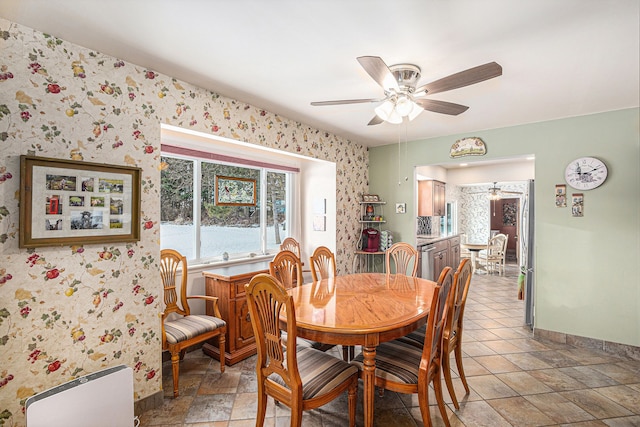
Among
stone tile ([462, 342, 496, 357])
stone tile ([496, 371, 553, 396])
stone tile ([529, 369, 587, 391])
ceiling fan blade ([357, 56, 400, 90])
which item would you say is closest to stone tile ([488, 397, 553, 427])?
stone tile ([496, 371, 553, 396])

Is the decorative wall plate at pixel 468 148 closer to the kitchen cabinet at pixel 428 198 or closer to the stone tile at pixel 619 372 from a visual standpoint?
the kitchen cabinet at pixel 428 198

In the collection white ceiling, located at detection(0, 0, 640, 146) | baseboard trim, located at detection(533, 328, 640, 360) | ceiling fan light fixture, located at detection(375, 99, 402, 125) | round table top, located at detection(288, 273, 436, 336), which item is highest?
white ceiling, located at detection(0, 0, 640, 146)

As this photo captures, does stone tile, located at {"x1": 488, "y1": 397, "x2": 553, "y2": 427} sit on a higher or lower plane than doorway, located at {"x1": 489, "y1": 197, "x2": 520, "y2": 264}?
lower

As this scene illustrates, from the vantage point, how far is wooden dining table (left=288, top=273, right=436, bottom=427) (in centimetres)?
182

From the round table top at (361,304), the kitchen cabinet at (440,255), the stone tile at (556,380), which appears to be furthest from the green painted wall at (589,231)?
the round table top at (361,304)

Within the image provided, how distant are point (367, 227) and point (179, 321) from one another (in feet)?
9.97

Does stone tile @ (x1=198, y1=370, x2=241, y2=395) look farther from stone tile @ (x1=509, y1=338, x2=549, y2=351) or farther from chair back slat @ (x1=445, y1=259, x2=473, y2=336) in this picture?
stone tile @ (x1=509, y1=338, x2=549, y2=351)

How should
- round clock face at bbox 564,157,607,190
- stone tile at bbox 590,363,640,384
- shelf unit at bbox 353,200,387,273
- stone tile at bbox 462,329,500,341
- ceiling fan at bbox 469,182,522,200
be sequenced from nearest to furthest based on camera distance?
stone tile at bbox 590,363,640,384
round clock face at bbox 564,157,607,190
stone tile at bbox 462,329,500,341
shelf unit at bbox 353,200,387,273
ceiling fan at bbox 469,182,522,200

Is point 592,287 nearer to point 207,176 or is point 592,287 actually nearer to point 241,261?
point 241,261

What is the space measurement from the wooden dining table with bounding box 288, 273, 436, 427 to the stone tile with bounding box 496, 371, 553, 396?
98 cm

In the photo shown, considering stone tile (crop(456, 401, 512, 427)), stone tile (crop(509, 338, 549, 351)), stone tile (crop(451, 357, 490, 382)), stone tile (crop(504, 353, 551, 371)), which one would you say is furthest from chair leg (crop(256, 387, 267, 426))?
stone tile (crop(509, 338, 549, 351))

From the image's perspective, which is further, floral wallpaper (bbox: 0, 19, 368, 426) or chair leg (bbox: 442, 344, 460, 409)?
chair leg (bbox: 442, 344, 460, 409)

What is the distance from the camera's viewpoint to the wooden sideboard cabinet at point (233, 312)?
9.95 ft

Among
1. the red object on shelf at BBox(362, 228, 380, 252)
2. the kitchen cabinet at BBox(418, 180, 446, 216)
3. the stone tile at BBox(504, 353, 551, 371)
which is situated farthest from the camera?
the kitchen cabinet at BBox(418, 180, 446, 216)
